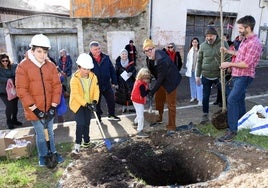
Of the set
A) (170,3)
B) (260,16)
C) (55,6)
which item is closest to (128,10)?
(170,3)

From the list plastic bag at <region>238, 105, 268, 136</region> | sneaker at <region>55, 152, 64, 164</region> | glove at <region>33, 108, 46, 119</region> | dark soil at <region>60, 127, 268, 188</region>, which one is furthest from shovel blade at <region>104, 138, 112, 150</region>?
plastic bag at <region>238, 105, 268, 136</region>

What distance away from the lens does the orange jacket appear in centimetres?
403

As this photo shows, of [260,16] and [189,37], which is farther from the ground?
[260,16]

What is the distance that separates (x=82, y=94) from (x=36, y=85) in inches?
34.1

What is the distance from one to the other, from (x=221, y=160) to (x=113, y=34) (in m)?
8.72

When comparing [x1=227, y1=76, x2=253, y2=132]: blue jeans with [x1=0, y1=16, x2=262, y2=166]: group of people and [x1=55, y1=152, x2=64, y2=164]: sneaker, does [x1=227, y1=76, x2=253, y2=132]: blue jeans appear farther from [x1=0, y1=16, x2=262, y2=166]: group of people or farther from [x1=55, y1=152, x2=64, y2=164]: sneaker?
[x1=55, y1=152, x2=64, y2=164]: sneaker

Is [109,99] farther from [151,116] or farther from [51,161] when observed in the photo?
[51,161]

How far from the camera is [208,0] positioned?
13.7m

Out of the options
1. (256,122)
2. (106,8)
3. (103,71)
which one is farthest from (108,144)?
(106,8)

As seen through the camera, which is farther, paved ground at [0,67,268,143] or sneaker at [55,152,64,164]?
paved ground at [0,67,268,143]

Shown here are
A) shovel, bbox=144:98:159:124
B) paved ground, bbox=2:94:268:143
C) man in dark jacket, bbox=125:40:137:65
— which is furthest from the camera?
man in dark jacket, bbox=125:40:137:65

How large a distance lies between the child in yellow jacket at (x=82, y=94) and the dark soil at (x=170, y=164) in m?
0.46

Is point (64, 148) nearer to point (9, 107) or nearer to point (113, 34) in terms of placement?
point (9, 107)

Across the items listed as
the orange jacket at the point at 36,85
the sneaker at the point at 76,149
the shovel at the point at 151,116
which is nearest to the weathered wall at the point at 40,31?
the shovel at the point at 151,116
